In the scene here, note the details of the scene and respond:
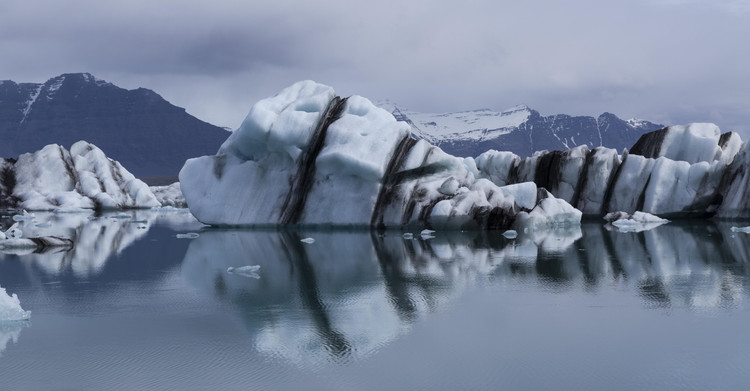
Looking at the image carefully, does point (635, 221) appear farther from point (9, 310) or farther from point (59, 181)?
point (59, 181)

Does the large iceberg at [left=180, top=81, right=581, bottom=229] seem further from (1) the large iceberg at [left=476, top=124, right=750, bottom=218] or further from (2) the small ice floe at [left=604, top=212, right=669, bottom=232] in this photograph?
(1) the large iceberg at [left=476, top=124, right=750, bottom=218]

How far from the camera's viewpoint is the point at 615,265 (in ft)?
47.9

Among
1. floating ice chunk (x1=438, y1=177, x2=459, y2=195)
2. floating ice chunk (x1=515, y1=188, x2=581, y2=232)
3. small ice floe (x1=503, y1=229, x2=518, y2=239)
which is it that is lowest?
floating ice chunk (x1=515, y1=188, x2=581, y2=232)

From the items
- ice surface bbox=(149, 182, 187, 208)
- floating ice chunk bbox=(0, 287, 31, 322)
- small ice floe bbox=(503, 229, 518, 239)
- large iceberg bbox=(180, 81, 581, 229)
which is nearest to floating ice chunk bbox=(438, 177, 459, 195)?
large iceberg bbox=(180, 81, 581, 229)

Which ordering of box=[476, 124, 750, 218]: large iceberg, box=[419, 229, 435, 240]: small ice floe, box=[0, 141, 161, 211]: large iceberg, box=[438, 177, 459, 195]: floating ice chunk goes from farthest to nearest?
box=[0, 141, 161, 211]: large iceberg, box=[476, 124, 750, 218]: large iceberg, box=[438, 177, 459, 195]: floating ice chunk, box=[419, 229, 435, 240]: small ice floe

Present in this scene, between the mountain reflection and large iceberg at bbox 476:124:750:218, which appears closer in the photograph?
the mountain reflection

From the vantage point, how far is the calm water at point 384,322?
652cm

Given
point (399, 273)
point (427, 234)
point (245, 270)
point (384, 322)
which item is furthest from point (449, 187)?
point (384, 322)

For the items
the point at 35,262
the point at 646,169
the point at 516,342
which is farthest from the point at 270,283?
the point at 646,169

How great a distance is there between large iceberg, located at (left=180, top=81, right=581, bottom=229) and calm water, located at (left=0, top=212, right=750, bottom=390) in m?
8.02

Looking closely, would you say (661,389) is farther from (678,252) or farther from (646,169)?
(646,169)

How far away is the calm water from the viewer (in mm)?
6523

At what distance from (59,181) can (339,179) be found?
33.7 m

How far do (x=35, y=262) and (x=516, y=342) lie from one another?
12.3 meters
